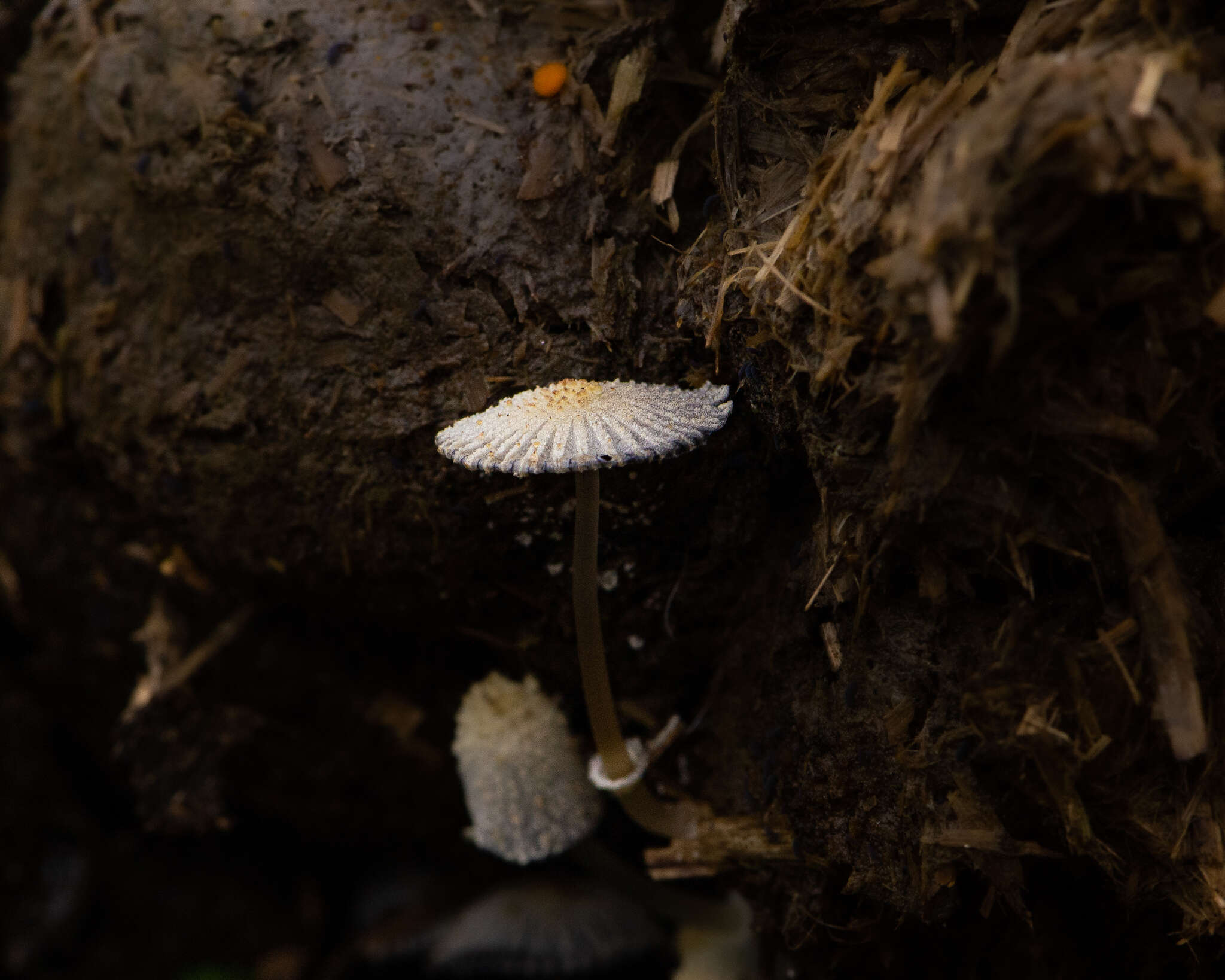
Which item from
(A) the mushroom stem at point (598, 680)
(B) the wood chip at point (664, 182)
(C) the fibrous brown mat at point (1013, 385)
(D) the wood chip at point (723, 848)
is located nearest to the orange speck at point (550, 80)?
(B) the wood chip at point (664, 182)

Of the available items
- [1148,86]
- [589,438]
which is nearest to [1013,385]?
[1148,86]

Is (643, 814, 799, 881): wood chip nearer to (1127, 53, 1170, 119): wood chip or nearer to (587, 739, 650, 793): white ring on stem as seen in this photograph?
(587, 739, 650, 793): white ring on stem

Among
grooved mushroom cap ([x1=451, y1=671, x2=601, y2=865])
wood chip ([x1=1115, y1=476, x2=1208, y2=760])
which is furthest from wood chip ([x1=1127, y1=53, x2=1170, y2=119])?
grooved mushroom cap ([x1=451, y1=671, x2=601, y2=865])

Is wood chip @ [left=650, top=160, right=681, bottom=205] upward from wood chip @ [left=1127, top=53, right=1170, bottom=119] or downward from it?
downward

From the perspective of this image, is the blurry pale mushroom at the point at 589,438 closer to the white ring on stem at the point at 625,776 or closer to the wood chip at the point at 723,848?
the white ring on stem at the point at 625,776

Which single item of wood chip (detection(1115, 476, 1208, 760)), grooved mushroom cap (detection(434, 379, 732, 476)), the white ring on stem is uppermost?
grooved mushroom cap (detection(434, 379, 732, 476))
